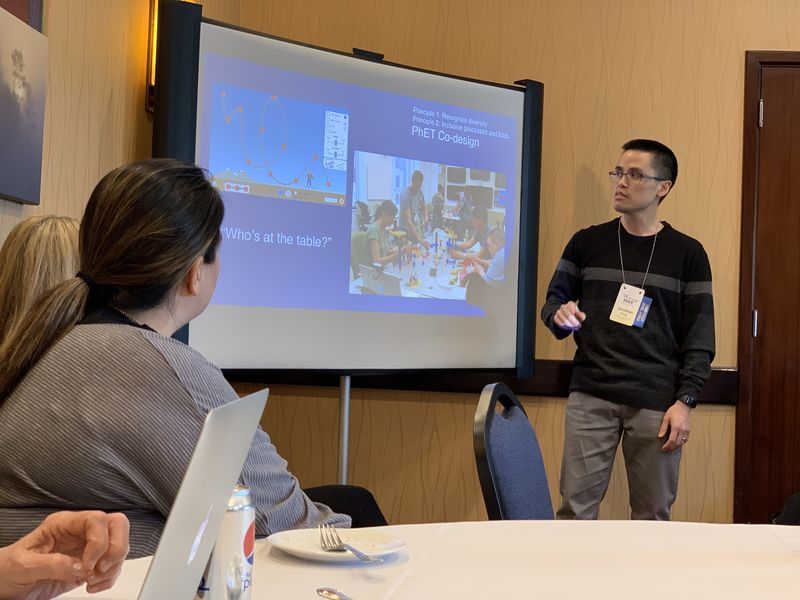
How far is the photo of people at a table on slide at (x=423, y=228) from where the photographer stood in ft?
12.0

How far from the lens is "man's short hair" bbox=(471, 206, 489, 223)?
3.90 m

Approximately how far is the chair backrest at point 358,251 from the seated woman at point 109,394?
6.82 ft

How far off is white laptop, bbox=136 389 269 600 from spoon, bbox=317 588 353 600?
0.77ft

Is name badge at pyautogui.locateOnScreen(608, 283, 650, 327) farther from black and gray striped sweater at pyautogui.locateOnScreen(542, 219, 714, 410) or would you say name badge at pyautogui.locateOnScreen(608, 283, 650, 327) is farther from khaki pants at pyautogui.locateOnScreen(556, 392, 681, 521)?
khaki pants at pyautogui.locateOnScreen(556, 392, 681, 521)

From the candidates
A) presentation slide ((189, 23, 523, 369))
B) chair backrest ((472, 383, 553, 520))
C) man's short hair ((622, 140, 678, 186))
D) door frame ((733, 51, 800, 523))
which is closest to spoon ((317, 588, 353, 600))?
chair backrest ((472, 383, 553, 520))

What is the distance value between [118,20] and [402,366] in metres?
1.65

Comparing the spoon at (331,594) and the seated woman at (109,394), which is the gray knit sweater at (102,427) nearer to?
the seated woman at (109,394)

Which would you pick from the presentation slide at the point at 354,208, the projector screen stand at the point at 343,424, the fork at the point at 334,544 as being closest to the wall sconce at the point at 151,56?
the presentation slide at the point at 354,208

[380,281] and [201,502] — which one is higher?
[380,281]

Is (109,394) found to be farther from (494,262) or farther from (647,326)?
(494,262)

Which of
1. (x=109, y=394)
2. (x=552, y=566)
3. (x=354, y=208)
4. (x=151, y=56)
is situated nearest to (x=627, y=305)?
(x=354, y=208)

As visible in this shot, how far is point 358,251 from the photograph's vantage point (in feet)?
11.9

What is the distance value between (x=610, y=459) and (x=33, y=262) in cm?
236

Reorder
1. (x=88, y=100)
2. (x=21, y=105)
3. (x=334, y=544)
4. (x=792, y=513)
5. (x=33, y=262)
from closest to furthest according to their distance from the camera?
(x=334, y=544) → (x=33, y=262) → (x=21, y=105) → (x=792, y=513) → (x=88, y=100)
